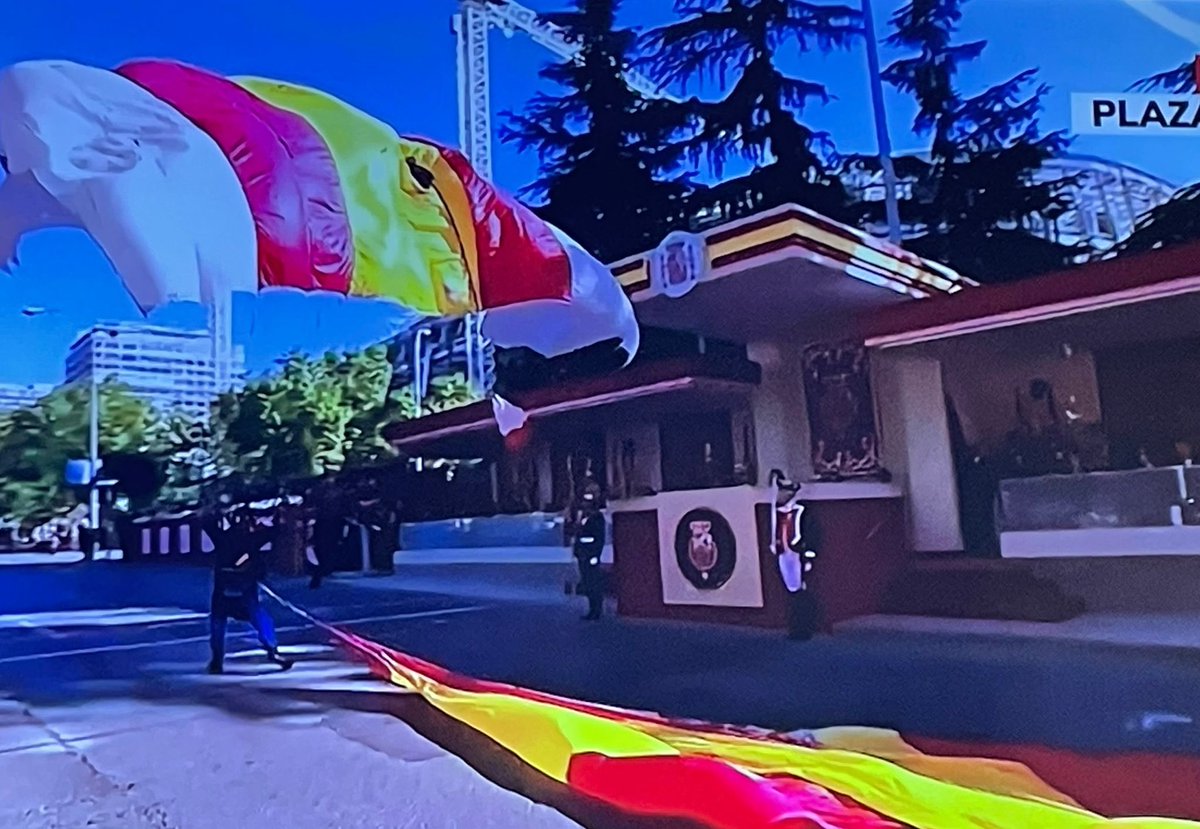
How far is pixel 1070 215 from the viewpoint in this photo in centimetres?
206

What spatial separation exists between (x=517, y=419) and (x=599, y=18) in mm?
737

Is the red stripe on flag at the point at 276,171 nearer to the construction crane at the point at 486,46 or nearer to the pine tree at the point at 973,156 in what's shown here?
the construction crane at the point at 486,46

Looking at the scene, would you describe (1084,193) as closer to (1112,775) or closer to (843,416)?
(843,416)

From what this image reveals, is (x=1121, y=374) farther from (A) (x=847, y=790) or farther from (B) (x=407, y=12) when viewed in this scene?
(B) (x=407, y=12)

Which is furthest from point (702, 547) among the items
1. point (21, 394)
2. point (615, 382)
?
point (21, 394)

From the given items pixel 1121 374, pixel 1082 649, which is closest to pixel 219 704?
pixel 1082 649

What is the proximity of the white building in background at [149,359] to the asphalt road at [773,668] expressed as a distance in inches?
12.3

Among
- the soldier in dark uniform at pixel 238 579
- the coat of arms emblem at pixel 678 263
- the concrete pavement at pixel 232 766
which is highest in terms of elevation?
the coat of arms emblem at pixel 678 263

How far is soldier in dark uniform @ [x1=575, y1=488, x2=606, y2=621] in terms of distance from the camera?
1.99 meters

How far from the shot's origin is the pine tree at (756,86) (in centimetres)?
205

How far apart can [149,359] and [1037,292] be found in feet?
4.93

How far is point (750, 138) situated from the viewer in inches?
81.0

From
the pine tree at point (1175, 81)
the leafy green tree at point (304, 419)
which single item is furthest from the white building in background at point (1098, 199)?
the leafy green tree at point (304, 419)

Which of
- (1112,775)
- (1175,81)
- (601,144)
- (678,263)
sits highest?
(1175,81)
